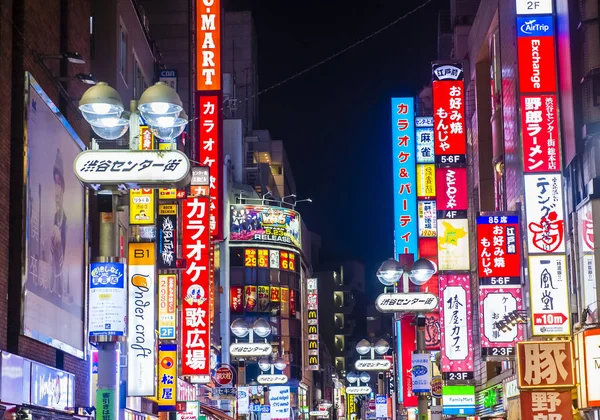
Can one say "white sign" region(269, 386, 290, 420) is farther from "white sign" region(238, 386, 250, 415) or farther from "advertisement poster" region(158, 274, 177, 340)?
"advertisement poster" region(158, 274, 177, 340)

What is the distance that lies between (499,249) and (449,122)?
8.36 metres

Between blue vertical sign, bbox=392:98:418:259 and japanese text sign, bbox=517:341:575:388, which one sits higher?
blue vertical sign, bbox=392:98:418:259

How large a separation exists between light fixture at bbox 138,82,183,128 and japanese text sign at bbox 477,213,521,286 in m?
18.6

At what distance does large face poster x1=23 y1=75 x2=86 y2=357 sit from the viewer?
19.6 metres

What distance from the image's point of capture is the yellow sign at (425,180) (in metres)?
49.1

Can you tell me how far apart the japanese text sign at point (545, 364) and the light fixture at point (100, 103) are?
13249 millimetres

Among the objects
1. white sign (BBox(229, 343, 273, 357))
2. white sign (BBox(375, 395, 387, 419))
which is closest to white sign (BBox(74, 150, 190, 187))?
white sign (BBox(229, 343, 273, 357))

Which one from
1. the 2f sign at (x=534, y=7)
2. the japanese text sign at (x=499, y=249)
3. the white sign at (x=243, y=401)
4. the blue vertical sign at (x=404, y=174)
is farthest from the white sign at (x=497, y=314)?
the white sign at (x=243, y=401)

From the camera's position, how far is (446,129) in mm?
37750

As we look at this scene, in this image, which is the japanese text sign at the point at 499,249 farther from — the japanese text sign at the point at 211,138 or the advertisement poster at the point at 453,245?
the japanese text sign at the point at 211,138

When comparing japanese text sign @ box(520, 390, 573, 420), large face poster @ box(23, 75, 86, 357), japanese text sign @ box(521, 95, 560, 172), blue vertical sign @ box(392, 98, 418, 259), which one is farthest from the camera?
blue vertical sign @ box(392, 98, 418, 259)

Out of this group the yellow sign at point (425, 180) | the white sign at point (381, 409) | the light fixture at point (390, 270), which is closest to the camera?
the light fixture at point (390, 270)

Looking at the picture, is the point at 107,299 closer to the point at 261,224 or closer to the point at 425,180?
the point at 425,180

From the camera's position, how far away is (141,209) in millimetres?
29781
